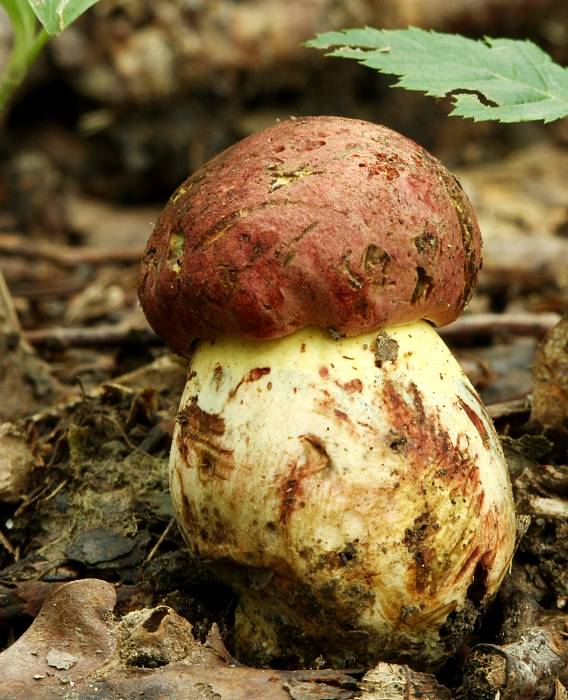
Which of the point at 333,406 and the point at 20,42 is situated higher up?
the point at 20,42

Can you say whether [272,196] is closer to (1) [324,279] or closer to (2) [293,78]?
(1) [324,279]

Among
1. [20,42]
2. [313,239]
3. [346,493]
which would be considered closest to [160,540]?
[346,493]

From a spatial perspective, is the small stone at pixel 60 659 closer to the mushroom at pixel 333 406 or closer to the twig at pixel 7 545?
the mushroom at pixel 333 406

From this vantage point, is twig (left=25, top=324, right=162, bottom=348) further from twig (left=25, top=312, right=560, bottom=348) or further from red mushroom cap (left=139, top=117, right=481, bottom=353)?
red mushroom cap (left=139, top=117, right=481, bottom=353)

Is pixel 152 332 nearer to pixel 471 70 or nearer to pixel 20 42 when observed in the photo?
pixel 20 42

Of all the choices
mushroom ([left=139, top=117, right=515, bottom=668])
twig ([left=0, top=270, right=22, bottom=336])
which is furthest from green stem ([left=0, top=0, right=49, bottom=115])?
mushroom ([left=139, top=117, right=515, bottom=668])

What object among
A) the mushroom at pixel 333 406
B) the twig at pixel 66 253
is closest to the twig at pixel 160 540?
the mushroom at pixel 333 406
